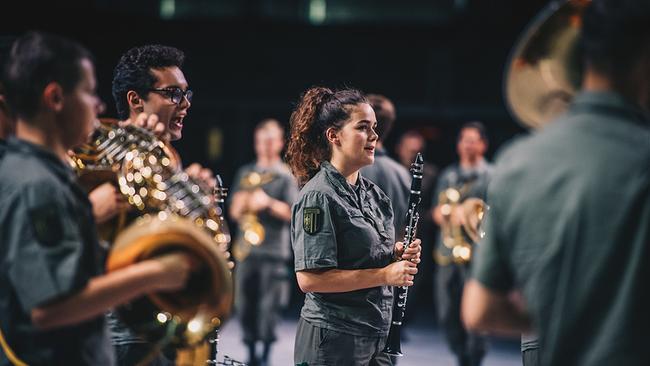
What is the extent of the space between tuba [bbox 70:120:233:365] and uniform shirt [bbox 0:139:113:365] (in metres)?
0.14

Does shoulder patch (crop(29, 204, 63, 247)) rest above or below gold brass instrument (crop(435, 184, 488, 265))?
above

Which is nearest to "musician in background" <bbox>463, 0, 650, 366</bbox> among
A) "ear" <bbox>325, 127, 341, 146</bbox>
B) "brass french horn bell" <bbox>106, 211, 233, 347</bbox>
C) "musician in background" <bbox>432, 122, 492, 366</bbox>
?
"brass french horn bell" <bbox>106, 211, 233, 347</bbox>

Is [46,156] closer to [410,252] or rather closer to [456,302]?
[410,252]

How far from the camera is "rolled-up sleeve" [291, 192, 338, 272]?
130 inches

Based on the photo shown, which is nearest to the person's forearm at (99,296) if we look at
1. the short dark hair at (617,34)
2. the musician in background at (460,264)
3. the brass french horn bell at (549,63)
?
the brass french horn bell at (549,63)

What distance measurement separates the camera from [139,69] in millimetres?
3275

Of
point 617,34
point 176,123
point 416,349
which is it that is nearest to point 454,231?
point 416,349

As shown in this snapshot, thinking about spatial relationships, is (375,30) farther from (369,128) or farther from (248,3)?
(369,128)

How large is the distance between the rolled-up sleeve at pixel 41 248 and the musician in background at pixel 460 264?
4.93 metres

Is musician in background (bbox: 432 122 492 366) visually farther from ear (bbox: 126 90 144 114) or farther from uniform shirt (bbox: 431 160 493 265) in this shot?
ear (bbox: 126 90 144 114)

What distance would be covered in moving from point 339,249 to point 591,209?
1.73m

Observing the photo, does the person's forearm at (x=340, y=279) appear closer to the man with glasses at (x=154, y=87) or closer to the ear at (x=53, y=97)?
the man with glasses at (x=154, y=87)

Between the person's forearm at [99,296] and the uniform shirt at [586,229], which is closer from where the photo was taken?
the uniform shirt at [586,229]

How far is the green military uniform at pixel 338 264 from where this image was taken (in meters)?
3.33
